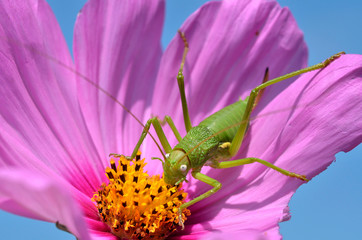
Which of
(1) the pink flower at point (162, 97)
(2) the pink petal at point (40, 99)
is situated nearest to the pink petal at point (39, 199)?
(1) the pink flower at point (162, 97)

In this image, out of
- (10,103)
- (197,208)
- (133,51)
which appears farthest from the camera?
(133,51)

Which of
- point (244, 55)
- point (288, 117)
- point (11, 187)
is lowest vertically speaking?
point (11, 187)

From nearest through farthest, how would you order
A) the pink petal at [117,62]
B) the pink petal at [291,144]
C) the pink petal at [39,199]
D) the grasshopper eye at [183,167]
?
the pink petal at [39,199] < the pink petal at [291,144] < the grasshopper eye at [183,167] < the pink petal at [117,62]

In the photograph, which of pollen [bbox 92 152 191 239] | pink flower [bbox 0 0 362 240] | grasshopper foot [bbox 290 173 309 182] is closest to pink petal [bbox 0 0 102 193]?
pink flower [bbox 0 0 362 240]

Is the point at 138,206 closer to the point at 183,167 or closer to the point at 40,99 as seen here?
the point at 183,167

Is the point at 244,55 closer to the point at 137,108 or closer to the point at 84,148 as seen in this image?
the point at 137,108

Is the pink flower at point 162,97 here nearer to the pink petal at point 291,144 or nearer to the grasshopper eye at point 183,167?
the pink petal at point 291,144

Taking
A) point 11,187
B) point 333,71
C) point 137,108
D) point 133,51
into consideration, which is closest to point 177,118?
point 137,108

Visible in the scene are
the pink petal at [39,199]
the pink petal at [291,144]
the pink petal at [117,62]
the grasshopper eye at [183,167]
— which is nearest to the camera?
the pink petal at [39,199]
